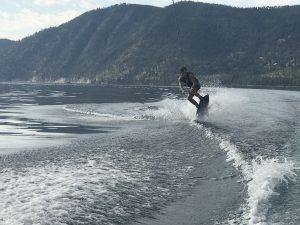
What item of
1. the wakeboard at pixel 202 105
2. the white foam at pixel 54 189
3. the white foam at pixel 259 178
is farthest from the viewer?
the wakeboard at pixel 202 105

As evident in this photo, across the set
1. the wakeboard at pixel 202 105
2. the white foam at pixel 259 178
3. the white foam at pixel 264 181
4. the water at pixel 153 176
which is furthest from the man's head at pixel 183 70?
the white foam at pixel 264 181

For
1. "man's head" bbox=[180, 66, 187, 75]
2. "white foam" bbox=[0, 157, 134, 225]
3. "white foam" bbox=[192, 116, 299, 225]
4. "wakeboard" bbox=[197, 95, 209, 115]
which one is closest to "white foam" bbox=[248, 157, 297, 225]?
"white foam" bbox=[192, 116, 299, 225]

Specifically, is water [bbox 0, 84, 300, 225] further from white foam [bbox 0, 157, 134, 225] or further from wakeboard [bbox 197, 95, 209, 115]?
wakeboard [bbox 197, 95, 209, 115]

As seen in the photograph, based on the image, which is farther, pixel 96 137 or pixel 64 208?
pixel 96 137

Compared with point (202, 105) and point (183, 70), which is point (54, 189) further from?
point (202, 105)

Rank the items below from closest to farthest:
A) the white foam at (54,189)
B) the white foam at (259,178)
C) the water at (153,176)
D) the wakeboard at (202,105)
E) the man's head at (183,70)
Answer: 1. the white foam at (259,178)
2. the white foam at (54,189)
3. the water at (153,176)
4. the man's head at (183,70)
5. the wakeboard at (202,105)

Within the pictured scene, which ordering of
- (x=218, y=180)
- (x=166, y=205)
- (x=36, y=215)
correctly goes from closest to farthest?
1. (x=36, y=215)
2. (x=166, y=205)
3. (x=218, y=180)

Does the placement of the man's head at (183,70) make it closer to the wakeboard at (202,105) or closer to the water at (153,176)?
the wakeboard at (202,105)

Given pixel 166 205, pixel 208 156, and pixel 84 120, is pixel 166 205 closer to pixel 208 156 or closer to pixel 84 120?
pixel 208 156

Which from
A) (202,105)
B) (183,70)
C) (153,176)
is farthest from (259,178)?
(202,105)

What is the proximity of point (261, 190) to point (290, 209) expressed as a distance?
1364 mm

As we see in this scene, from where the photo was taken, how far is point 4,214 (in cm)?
1025

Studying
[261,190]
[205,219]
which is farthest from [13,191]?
[261,190]

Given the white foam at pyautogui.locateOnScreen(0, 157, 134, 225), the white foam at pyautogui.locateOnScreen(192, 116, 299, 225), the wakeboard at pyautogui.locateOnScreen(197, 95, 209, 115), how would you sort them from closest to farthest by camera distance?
1. the white foam at pyautogui.locateOnScreen(192, 116, 299, 225)
2. the white foam at pyautogui.locateOnScreen(0, 157, 134, 225)
3. the wakeboard at pyautogui.locateOnScreen(197, 95, 209, 115)
